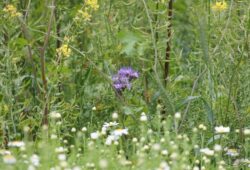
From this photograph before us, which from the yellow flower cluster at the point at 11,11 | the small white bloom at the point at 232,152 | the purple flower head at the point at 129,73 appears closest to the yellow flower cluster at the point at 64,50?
the yellow flower cluster at the point at 11,11

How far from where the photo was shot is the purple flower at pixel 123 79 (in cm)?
378

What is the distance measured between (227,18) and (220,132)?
0.78 metres

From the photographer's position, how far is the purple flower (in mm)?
3781

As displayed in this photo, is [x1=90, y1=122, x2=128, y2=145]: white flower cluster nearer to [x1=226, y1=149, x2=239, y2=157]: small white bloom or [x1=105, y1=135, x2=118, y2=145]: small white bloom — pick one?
[x1=105, y1=135, x2=118, y2=145]: small white bloom

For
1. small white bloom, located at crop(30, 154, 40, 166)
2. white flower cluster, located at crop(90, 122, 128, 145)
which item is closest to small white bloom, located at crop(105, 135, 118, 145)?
white flower cluster, located at crop(90, 122, 128, 145)

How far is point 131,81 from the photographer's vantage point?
3.88 metres

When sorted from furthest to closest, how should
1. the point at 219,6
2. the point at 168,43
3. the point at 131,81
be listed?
the point at 131,81 → the point at 168,43 → the point at 219,6

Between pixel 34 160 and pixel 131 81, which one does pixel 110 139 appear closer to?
pixel 34 160

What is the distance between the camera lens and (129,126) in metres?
3.64

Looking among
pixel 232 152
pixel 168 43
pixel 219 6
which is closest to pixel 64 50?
pixel 168 43

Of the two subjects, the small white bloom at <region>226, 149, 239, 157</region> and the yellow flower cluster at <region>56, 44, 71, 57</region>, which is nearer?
the small white bloom at <region>226, 149, 239, 157</region>

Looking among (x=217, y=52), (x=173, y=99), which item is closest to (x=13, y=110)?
(x=173, y=99)

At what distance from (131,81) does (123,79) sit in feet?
0.32

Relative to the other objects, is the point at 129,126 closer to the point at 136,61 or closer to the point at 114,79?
the point at 114,79
